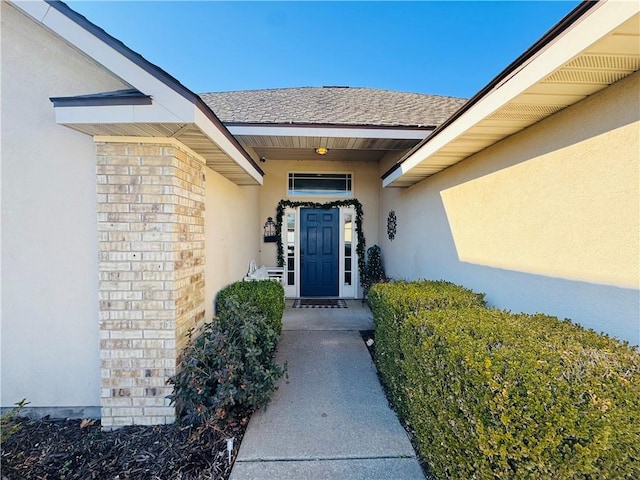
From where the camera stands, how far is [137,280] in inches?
108

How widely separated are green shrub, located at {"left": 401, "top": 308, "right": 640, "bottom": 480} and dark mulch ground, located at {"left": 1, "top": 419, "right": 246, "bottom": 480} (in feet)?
5.73

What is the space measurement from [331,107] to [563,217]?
4851 millimetres

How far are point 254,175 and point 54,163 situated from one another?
8.02ft

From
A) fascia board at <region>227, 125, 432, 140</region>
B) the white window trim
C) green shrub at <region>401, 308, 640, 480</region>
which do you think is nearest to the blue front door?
the white window trim

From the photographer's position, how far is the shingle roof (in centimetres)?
517

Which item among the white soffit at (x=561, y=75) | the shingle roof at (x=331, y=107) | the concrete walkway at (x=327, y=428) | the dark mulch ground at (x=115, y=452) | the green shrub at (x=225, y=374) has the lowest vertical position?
the dark mulch ground at (x=115, y=452)

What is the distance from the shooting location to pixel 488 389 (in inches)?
59.2

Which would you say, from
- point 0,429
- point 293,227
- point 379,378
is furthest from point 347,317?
point 0,429

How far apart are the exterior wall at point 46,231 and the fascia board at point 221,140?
111 cm

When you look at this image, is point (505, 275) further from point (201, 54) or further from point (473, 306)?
point (201, 54)

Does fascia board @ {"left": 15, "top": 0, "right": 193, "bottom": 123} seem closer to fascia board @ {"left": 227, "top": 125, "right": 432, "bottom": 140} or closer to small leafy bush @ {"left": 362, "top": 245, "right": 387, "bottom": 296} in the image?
fascia board @ {"left": 227, "top": 125, "right": 432, "bottom": 140}

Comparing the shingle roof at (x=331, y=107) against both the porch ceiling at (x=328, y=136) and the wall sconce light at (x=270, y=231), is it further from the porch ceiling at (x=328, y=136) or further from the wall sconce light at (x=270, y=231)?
the wall sconce light at (x=270, y=231)

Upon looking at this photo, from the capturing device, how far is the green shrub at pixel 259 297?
3939 mm

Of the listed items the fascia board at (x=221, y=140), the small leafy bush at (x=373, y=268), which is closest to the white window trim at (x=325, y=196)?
the small leafy bush at (x=373, y=268)
